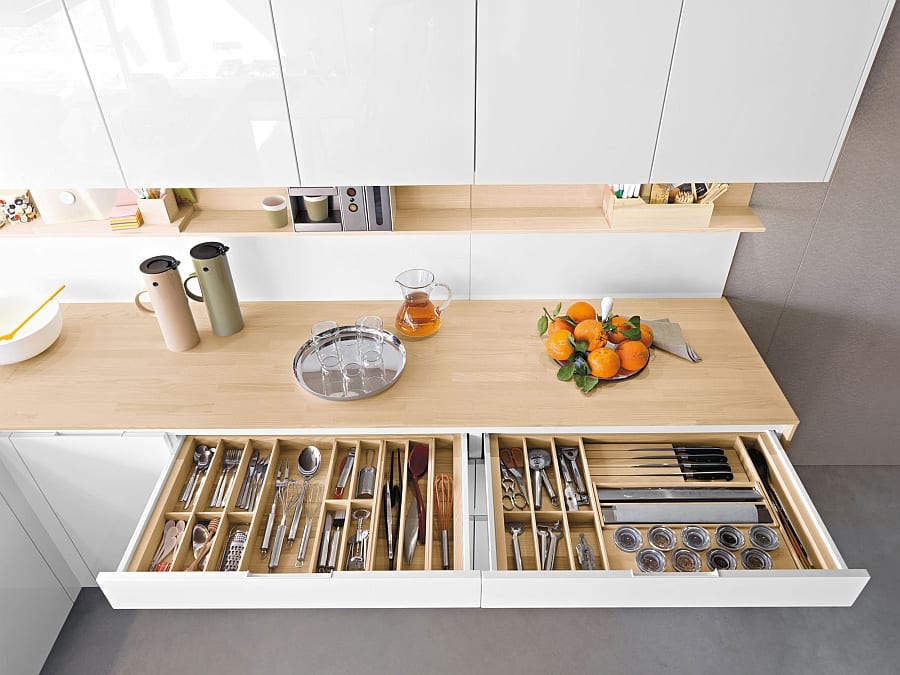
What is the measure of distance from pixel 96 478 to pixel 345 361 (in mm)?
756

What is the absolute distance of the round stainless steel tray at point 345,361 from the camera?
173 centimetres

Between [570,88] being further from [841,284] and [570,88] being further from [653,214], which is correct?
[841,284]

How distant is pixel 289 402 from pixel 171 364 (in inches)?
16.1

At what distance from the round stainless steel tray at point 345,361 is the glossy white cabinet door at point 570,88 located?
0.57 m

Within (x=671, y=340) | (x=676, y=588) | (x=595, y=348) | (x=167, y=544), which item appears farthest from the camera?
(x=671, y=340)

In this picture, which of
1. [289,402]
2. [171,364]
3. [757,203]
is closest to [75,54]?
[171,364]

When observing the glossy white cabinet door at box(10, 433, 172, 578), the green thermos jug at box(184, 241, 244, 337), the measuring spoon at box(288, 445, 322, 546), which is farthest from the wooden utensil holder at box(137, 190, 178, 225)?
the measuring spoon at box(288, 445, 322, 546)

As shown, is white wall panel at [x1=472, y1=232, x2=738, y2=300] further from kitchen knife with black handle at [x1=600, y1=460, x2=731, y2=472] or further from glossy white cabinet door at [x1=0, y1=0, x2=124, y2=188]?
glossy white cabinet door at [x1=0, y1=0, x2=124, y2=188]

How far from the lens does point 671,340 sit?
1850 millimetres

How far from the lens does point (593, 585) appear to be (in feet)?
4.55

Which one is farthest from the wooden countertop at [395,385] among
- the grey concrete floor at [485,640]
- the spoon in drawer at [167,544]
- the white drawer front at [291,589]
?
the grey concrete floor at [485,640]

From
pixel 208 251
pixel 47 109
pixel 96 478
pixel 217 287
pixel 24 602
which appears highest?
pixel 47 109

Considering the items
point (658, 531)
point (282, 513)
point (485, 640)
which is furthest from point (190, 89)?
point (485, 640)

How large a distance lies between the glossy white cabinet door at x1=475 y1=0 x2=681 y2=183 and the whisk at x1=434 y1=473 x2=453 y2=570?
774 millimetres
